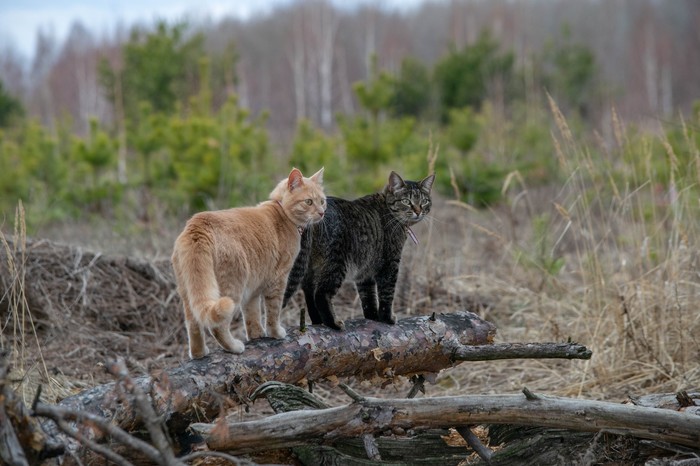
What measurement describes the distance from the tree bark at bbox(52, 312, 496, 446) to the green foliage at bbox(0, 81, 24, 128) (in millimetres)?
15013

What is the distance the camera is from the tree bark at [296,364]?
8.25 ft

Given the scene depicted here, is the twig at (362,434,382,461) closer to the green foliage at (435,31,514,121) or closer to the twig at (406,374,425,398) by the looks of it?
the twig at (406,374,425,398)

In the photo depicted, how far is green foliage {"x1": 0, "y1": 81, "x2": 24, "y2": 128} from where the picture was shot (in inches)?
645

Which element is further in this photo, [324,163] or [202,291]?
[324,163]

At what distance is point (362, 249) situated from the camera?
3629 millimetres

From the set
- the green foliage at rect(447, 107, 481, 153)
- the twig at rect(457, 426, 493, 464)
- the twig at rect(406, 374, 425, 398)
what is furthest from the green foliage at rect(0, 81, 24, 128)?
the twig at rect(457, 426, 493, 464)

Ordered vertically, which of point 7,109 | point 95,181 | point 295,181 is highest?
point 295,181

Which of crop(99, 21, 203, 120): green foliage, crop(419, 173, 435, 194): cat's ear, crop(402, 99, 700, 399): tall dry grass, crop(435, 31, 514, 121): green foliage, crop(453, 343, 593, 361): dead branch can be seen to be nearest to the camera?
crop(453, 343, 593, 361): dead branch

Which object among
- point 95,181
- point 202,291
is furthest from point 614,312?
point 95,181

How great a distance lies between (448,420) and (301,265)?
118 centimetres

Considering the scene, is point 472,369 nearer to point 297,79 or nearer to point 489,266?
point 489,266

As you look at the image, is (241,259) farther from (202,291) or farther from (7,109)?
(7,109)

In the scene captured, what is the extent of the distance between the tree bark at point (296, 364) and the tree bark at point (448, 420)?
8.0 inches

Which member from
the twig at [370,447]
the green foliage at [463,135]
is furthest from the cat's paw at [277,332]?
the green foliage at [463,135]
